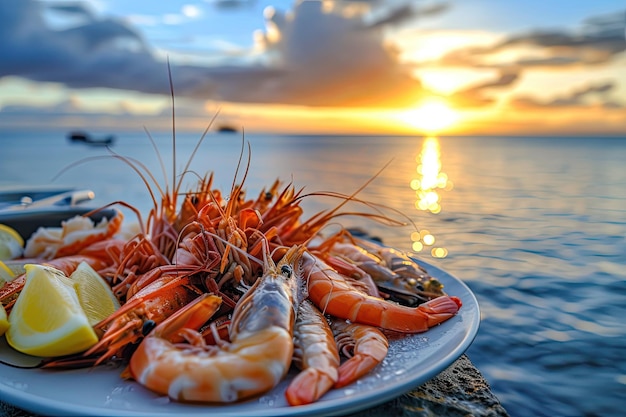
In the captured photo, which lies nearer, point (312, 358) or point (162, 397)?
point (162, 397)

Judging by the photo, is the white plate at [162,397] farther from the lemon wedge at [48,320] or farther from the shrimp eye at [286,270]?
the shrimp eye at [286,270]

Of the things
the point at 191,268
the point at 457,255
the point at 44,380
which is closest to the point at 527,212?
the point at 457,255

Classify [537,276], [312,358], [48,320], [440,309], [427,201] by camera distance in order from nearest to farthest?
[312,358], [48,320], [440,309], [537,276], [427,201]

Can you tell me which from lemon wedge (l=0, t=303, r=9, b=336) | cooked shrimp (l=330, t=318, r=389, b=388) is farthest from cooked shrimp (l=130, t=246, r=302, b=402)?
lemon wedge (l=0, t=303, r=9, b=336)

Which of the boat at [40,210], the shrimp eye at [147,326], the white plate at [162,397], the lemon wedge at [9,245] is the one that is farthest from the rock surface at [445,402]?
the boat at [40,210]

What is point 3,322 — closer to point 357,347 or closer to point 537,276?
point 357,347

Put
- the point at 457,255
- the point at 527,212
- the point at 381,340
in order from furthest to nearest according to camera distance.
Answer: the point at 527,212
the point at 457,255
the point at 381,340

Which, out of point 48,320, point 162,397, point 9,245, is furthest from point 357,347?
point 9,245

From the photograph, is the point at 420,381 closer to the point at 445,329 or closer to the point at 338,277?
the point at 445,329
